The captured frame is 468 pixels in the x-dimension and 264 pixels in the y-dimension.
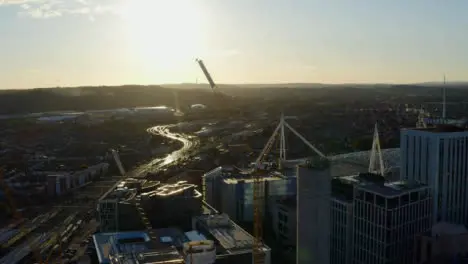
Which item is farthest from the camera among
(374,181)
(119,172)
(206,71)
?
(206,71)

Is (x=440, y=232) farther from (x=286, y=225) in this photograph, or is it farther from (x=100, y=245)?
(x=100, y=245)

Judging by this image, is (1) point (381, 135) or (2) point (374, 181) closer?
(2) point (374, 181)

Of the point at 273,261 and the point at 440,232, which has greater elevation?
the point at 440,232

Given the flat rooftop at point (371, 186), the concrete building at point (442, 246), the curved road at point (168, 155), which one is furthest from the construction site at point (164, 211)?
the concrete building at point (442, 246)

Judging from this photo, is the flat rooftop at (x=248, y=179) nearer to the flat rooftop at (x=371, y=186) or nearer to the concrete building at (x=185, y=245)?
the flat rooftop at (x=371, y=186)

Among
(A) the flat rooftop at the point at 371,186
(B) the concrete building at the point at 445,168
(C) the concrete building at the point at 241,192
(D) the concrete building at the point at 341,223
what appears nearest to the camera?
(A) the flat rooftop at the point at 371,186

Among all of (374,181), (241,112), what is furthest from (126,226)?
(241,112)

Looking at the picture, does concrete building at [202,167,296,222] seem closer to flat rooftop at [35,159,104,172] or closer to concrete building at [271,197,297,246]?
concrete building at [271,197,297,246]

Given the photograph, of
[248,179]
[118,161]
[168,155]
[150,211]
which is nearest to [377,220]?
[150,211]
